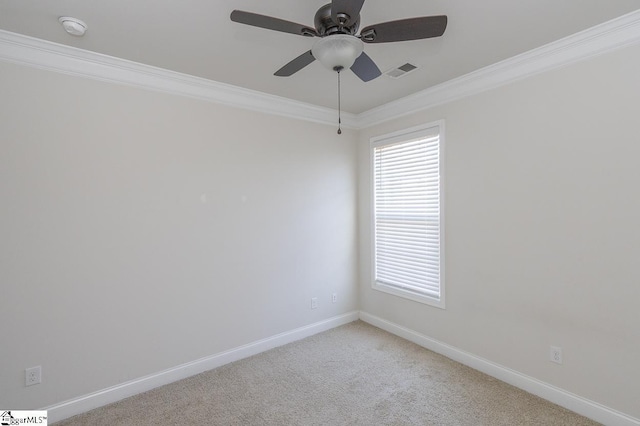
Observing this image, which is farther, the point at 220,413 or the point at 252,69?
the point at 252,69

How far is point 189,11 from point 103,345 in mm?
2528

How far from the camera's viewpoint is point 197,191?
115 inches

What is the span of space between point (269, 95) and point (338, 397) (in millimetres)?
2937

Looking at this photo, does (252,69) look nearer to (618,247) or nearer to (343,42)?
(343,42)

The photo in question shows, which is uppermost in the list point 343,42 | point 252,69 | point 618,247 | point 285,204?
point 252,69

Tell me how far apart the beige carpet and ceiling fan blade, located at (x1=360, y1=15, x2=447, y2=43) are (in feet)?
8.18

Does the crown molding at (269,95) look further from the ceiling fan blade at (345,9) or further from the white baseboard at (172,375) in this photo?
the white baseboard at (172,375)

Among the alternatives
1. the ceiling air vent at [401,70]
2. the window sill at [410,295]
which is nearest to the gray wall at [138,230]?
the window sill at [410,295]

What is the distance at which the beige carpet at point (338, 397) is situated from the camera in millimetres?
2244

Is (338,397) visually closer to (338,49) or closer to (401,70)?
(338,49)

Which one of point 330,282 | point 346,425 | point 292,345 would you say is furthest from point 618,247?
point 292,345

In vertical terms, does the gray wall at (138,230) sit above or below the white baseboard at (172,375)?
above

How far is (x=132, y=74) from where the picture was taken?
2.58 m

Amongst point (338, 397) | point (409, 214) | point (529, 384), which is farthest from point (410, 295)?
point (338, 397)
